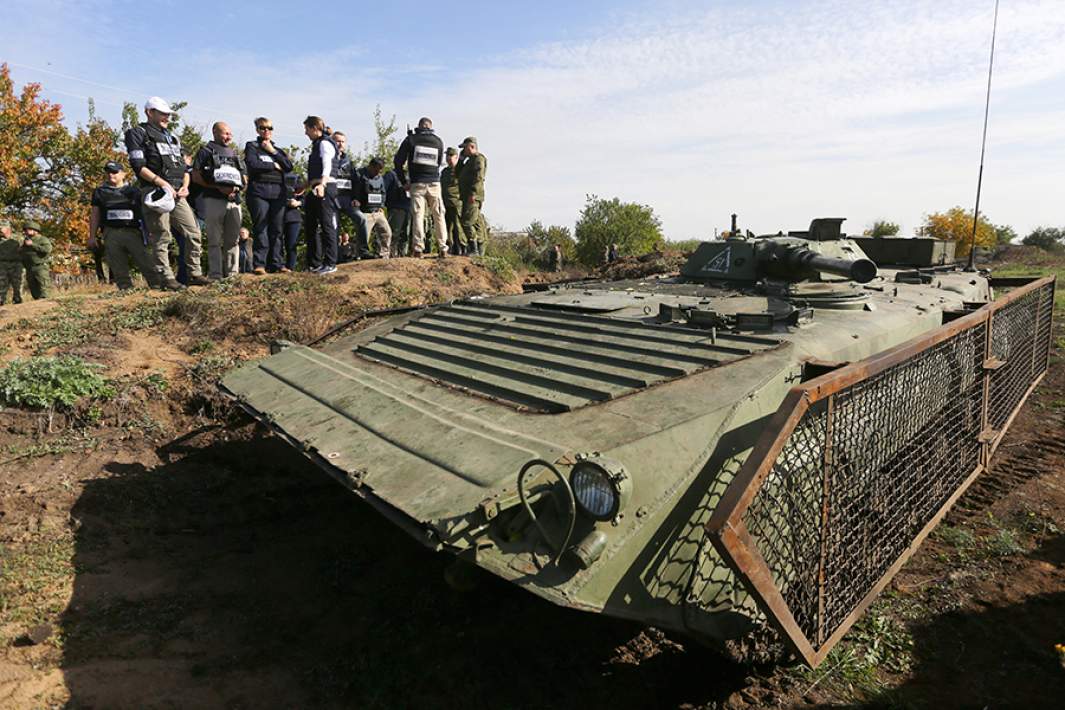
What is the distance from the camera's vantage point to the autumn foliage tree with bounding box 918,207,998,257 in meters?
30.6

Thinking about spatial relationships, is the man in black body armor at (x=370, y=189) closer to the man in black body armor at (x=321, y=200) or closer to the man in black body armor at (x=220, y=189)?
the man in black body armor at (x=321, y=200)

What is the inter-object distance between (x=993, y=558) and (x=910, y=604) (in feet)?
2.98

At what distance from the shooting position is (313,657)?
356 centimetres

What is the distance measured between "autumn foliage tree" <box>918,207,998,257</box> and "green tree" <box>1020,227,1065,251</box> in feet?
4.45

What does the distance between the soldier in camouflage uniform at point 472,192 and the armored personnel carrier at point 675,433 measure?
6121 millimetres

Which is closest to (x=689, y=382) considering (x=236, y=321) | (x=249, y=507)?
(x=249, y=507)

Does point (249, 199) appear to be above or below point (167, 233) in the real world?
above

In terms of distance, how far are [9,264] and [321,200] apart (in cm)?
648

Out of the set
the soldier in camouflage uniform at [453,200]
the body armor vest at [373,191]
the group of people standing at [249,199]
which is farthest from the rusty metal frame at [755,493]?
the soldier in camouflage uniform at [453,200]

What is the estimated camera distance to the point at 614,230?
998 inches

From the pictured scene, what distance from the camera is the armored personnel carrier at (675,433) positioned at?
2.71m

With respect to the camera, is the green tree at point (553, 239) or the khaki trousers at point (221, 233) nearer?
the khaki trousers at point (221, 233)

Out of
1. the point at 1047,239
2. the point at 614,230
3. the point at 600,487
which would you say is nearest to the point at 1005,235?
the point at 1047,239

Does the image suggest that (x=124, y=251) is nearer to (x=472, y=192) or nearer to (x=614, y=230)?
(x=472, y=192)
